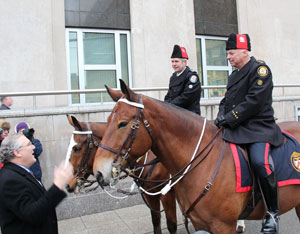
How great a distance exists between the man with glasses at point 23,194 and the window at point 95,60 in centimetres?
540

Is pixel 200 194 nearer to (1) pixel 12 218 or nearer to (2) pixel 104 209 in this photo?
(1) pixel 12 218

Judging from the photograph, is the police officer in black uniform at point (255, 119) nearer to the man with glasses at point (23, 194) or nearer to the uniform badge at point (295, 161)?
the uniform badge at point (295, 161)

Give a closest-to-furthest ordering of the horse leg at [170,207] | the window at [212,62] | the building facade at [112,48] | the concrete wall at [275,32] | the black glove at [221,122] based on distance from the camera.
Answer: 1. the black glove at [221,122]
2. the horse leg at [170,207]
3. the building facade at [112,48]
4. the window at [212,62]
5. the concrete wall at [275,32]

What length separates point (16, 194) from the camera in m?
2.13

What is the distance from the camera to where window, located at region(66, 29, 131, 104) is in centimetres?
773

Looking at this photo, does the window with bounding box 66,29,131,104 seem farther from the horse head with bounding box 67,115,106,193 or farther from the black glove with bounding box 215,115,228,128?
the black glove with bounding box 215,115,228,128

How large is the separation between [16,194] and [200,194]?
1.64 m

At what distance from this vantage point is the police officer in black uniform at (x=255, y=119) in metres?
2.71

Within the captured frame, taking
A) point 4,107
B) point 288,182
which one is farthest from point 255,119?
point 4,107

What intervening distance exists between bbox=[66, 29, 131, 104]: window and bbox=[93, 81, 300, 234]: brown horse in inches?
204

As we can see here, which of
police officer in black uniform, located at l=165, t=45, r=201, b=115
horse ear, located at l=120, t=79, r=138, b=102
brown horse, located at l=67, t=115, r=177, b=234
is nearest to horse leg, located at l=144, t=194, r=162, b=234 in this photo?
brown horse, located at l=67, t=115, r=177, b=234

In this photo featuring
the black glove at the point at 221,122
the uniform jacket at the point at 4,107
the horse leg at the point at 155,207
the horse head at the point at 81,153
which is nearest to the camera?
the black glove at the point at 221,122

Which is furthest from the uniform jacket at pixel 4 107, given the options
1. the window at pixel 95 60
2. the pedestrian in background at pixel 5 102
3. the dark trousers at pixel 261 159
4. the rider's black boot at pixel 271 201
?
the rider's black boot at pixel 271 201

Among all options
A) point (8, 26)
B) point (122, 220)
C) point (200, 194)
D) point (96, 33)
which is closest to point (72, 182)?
point (200, 194)
